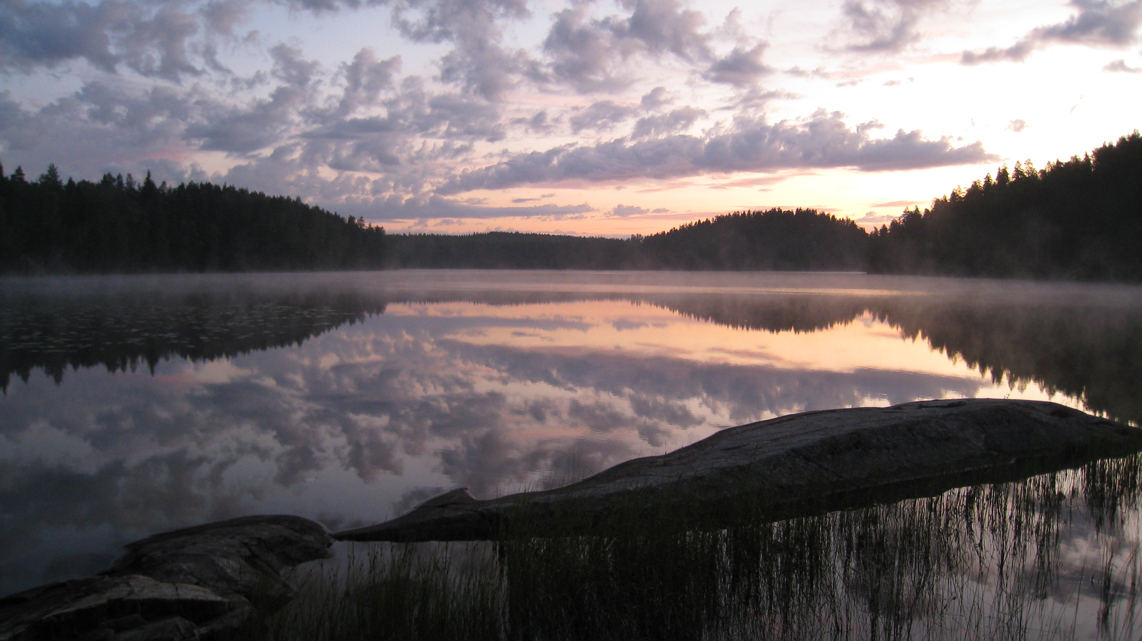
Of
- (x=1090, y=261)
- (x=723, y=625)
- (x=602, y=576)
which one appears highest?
(x=1090, y=261)

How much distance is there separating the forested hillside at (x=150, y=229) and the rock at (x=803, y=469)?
70893mm

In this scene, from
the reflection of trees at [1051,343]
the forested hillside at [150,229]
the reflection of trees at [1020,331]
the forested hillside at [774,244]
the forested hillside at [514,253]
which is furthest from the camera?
the forested hillside at [514,253]

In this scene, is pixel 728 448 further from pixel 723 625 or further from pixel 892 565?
pixel 723 625

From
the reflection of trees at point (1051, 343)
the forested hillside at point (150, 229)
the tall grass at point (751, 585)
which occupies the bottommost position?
the tall grass at point (751, 585)

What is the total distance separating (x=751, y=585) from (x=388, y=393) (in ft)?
26.6

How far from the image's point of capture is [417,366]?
1403cm

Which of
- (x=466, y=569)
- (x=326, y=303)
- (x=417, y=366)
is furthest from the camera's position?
(x=326, y=303)

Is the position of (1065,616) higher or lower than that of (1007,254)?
lower

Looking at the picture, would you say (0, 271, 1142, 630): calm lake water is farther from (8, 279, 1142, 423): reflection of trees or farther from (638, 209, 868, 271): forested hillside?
(638, 209, 868, 271): forested hillside

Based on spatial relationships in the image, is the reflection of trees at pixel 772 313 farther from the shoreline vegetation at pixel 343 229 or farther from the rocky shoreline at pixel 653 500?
the shoreline vegetation at pixel 343 229

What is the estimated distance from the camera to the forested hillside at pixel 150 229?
60.7 m

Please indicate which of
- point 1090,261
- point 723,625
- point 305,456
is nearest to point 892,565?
point 723,625

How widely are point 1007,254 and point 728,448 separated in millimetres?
81513

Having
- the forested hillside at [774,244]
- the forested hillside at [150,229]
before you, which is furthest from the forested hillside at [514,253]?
the forested hillside at [150,229]
